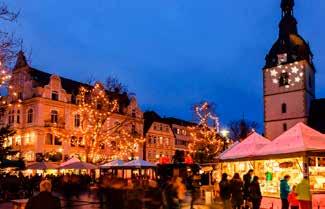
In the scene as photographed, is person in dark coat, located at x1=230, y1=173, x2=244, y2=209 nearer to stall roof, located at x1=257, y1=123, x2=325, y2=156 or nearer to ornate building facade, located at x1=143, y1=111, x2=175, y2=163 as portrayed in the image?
stall roof, located at x1=257, y1=123, x2=325, y2=156

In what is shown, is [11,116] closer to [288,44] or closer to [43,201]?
[288,44]

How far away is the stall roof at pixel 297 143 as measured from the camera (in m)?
18.8

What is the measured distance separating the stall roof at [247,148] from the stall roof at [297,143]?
1.17 meters

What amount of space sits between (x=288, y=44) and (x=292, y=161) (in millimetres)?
38975

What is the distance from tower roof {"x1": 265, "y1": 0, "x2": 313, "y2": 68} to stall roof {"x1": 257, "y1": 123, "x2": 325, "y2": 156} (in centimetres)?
3651

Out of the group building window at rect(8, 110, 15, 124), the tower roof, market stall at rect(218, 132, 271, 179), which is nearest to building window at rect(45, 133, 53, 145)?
building window at rect(8, 110, 15, 124)

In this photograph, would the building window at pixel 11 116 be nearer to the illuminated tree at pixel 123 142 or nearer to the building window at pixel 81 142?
the building window at pixel 81 142

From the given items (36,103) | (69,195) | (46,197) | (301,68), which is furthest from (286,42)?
(46,197)

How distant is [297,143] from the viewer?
19203mm

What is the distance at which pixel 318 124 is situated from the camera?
176ft

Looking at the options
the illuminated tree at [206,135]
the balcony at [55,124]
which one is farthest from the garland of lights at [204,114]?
the balcony at [55,124]

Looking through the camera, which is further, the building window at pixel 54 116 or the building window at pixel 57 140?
the building window at pixel 54 116

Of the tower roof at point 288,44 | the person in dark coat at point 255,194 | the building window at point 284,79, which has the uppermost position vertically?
the tower roof at point 288,44

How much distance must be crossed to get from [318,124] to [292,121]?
331cm
